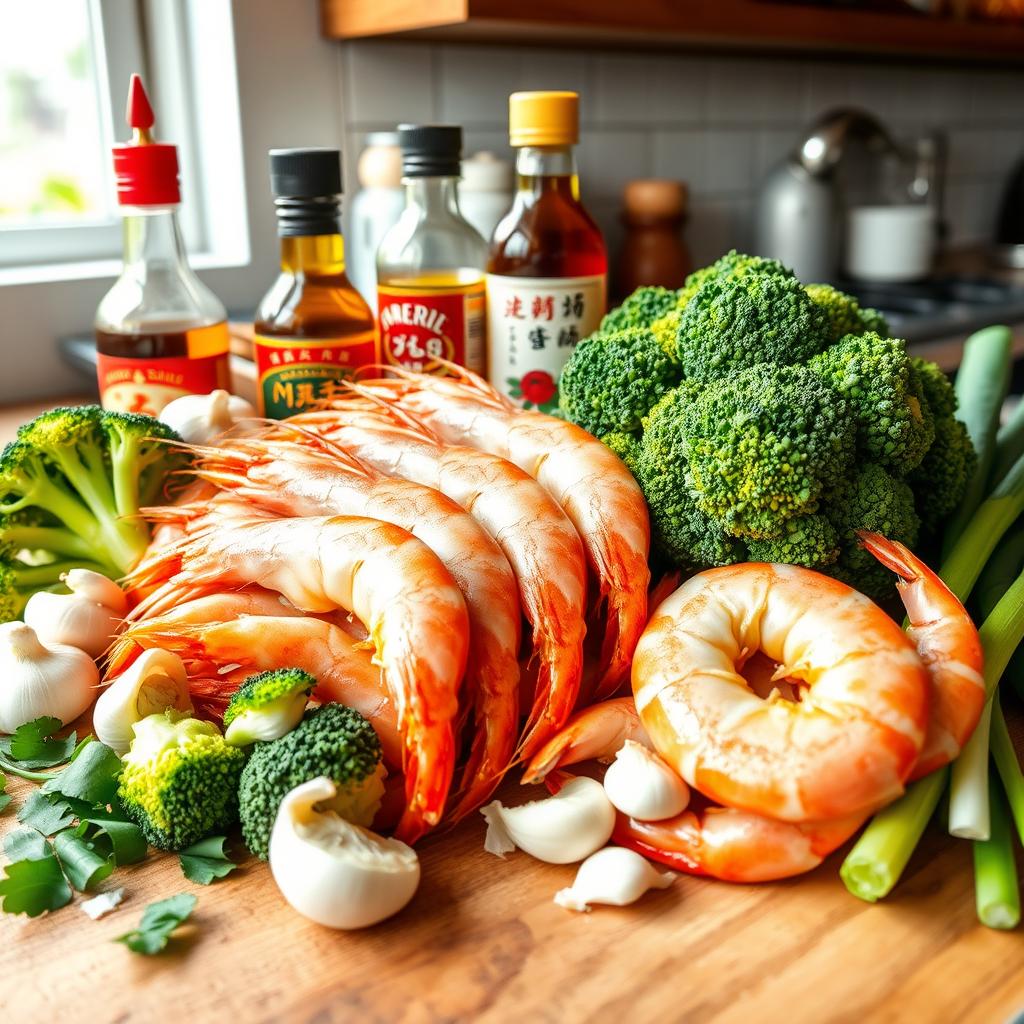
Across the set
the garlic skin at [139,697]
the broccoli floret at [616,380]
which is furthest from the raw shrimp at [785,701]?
the garlic skin at [139,697]

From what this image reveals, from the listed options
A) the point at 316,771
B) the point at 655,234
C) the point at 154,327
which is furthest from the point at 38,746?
the point at 655,234

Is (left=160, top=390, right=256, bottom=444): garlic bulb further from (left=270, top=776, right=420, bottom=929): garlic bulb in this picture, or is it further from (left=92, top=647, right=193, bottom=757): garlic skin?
(left=270, top=776, right=420, bottom=929): garlic bulb

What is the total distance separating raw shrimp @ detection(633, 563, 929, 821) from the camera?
2.05ft

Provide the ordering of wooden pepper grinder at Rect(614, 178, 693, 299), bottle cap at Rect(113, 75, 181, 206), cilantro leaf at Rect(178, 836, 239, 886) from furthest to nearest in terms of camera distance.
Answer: wooden pepper grinder at Rect(614, 178, 693, 299)
bottle cap at Rect(113, 75, 181, 206)
cilantro leaf at Rect(178, 836, 239, 886)

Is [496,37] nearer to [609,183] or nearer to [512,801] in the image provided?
[609,183]

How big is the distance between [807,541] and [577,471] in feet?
0.65

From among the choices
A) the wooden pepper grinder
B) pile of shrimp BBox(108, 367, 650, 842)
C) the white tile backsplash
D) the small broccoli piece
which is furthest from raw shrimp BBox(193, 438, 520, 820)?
the wooden pepper grinder

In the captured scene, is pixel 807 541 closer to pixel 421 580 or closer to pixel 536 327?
pixel 421 580

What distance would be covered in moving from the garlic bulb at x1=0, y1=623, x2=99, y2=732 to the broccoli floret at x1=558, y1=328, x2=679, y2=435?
50cm

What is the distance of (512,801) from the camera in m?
0.75

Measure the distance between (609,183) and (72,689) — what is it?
1866 millimetres

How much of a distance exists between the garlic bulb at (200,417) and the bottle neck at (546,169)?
0.39 metres

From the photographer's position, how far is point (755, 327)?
36.0 inches

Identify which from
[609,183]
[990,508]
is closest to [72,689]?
[990,508]
